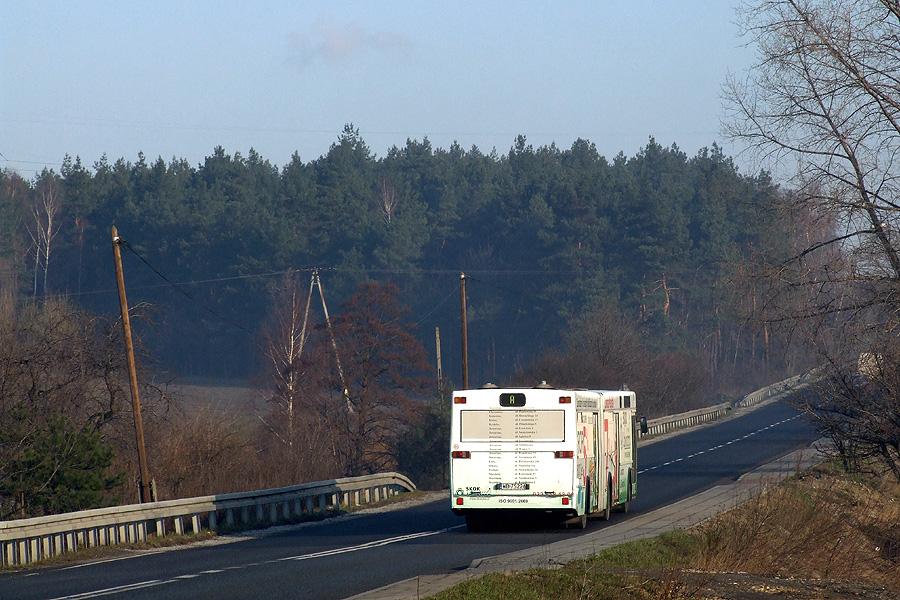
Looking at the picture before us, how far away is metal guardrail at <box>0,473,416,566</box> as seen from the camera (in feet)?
57.7

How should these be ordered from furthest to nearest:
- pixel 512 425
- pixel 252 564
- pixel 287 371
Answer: pixel 287 371 → pixel 512 425 → pixel 252 564

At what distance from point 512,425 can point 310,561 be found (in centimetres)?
514

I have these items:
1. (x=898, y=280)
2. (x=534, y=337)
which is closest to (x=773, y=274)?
(x=898, y=280)

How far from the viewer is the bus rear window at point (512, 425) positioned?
19.7 m

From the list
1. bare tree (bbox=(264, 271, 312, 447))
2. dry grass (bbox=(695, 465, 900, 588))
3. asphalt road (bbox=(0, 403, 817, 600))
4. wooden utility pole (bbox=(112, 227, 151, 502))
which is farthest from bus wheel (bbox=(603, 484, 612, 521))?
bare tree (bbox=(264, 271, 312, 447))

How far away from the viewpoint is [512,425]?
19.8 meters

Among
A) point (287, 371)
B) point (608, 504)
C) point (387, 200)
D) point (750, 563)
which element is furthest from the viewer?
point (387, 200)

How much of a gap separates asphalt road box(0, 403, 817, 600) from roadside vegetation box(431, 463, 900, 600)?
7.66ft

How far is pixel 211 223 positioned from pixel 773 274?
81252 millimetres

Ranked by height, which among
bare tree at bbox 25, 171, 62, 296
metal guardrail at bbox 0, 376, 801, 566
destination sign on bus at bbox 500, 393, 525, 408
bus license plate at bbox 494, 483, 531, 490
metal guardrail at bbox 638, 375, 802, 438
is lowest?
metal guardrail at bbox 638, 375, 802, 438

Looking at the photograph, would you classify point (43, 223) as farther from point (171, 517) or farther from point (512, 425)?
point (512, 425)

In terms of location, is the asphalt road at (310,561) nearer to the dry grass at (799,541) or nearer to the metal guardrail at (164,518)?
the metal guardrail at (164,518)

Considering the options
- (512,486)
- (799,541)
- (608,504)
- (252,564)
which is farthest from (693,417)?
(252,564)

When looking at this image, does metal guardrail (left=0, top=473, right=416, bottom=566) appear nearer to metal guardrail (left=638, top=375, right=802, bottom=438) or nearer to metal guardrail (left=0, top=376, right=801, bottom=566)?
metal guardrail (left=0, top=376, right=801, bottom=566)
